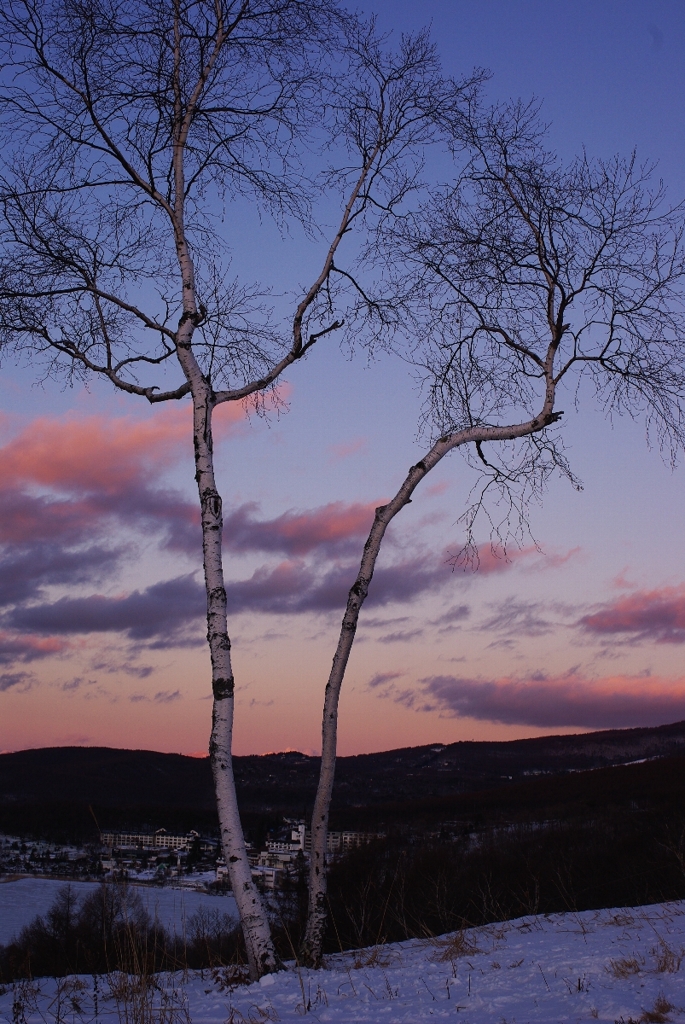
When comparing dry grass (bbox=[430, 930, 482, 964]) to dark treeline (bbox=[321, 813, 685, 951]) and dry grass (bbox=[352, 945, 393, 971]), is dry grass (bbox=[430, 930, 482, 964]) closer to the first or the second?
dry grass (bbox=[352, 945, 393, 971])

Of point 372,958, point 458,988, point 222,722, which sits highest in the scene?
point 222,722

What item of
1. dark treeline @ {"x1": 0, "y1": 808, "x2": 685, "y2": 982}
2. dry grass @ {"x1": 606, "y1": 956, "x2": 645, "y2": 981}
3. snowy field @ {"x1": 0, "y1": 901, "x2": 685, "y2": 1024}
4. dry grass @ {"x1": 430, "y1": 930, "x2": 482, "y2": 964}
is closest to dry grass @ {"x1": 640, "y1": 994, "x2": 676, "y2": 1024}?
snowy field @ {"x1": 0, "y1": 901, "x2": 685, "y2": 1024}

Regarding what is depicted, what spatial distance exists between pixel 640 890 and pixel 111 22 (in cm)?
2221

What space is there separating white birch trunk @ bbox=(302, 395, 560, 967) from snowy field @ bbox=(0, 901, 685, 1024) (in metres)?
0.42

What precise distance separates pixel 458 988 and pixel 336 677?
3248 millimetres

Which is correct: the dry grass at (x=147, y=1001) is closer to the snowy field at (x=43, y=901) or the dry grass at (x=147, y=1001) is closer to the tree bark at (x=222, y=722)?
the tree bark at (x=222, y=722)

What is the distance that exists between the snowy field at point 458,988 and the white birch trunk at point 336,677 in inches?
16.6

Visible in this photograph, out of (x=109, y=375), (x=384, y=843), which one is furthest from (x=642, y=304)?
(x=384, y=843)

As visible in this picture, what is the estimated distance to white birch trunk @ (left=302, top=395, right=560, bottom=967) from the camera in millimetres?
7719

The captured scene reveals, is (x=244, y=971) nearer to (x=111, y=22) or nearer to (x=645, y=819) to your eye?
(x=111, y=22)

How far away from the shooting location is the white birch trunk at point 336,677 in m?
7.72

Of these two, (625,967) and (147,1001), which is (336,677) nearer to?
(147,1001)

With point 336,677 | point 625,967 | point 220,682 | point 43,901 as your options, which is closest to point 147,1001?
point 220,682

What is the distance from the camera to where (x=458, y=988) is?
18.2 feet
